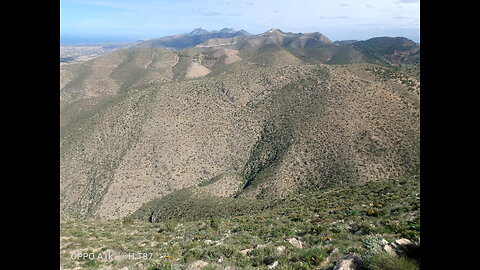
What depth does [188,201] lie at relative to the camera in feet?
110

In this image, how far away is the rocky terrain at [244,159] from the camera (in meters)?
15.4

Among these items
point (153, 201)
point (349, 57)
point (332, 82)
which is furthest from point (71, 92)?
point (349, 57)

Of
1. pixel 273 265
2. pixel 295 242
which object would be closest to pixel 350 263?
pixel 273 265

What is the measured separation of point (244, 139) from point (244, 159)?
4.16 m

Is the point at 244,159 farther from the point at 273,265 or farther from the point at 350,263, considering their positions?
the point at 350,263

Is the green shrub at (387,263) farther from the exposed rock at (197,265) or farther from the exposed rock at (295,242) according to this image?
the exposed rock at (197,265)

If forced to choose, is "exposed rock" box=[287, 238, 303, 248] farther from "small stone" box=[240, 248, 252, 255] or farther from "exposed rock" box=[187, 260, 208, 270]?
"exposed rock" box=[187, 260, 208, 270]

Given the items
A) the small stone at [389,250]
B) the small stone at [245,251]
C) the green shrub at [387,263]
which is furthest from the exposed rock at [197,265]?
the small stone at [389,250]

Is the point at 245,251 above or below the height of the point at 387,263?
below

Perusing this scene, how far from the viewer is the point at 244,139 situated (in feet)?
158

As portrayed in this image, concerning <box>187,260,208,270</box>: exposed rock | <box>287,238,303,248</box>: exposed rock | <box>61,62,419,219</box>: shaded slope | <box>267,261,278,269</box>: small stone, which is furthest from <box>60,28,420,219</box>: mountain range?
<box>267,261,278,269</box>: small stone
